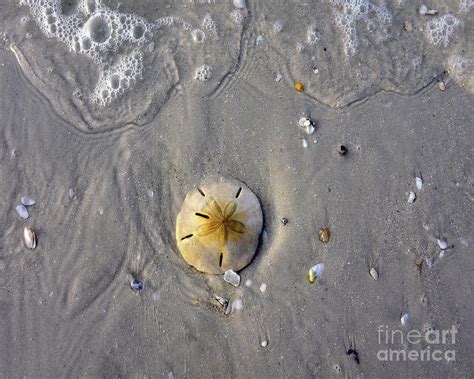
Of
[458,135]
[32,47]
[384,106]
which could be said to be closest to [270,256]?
[384,106]

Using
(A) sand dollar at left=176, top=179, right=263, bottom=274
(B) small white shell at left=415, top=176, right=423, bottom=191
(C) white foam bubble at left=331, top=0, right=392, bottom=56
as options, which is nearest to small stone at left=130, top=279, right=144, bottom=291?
(A) sand dollar at left=176, top=179, right=263, bottom=274

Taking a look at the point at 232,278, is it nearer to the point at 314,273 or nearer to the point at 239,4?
the point at 314,273

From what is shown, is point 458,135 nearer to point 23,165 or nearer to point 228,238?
point 228,238

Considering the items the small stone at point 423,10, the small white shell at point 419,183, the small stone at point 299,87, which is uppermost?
the small stone at point 423,10

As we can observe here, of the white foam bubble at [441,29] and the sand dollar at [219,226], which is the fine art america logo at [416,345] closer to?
the sand dollar at [219,226]

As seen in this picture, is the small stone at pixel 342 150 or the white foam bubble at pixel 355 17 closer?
the small stone at pixel 342 150

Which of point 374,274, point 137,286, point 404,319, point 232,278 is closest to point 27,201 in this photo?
point 137,286

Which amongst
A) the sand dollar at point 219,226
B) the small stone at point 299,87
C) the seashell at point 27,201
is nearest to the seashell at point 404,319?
the sand dollar at point 219,226
